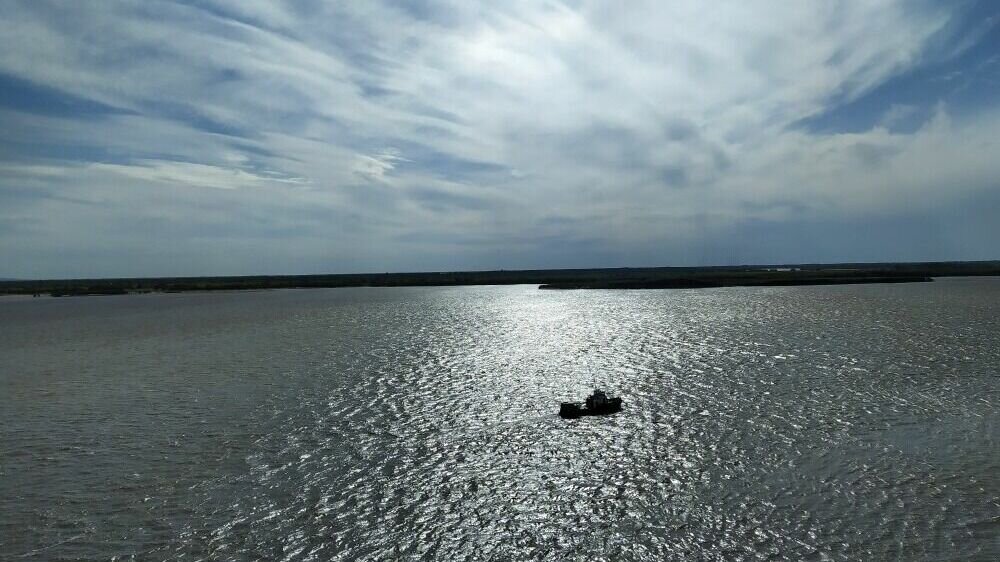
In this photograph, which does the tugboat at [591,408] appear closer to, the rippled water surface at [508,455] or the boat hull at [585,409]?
the boat hull at [585,409]

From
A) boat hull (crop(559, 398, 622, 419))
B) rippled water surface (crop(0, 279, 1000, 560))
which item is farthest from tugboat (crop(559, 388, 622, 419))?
rippled water surface (crop(0, 279, 1000, 560))

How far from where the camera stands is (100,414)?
25.5 meters

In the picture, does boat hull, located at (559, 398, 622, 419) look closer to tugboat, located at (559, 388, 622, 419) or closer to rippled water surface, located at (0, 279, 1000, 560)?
tugboat, located at (559, 388, 622, 419)

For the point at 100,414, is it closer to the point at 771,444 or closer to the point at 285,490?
the point at 285,490

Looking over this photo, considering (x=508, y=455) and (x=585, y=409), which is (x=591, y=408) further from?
(x=508, y=455)

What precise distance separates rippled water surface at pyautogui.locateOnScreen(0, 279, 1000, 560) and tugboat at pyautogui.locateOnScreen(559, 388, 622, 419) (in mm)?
724

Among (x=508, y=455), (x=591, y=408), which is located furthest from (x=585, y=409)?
(x=508, y=455)

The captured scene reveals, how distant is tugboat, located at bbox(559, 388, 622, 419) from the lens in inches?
922

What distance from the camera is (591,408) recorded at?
23750 millimetres

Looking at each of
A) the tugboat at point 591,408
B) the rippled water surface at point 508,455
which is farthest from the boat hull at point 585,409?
the rippled water surface at point 508,455

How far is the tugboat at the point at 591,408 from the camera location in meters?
23.4

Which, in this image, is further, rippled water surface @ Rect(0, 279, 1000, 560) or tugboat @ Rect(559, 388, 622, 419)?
tugboat @ Rect(559, 388, 622, 419)

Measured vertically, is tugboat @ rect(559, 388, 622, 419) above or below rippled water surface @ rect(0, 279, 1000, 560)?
above

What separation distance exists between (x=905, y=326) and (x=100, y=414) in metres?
61.6
